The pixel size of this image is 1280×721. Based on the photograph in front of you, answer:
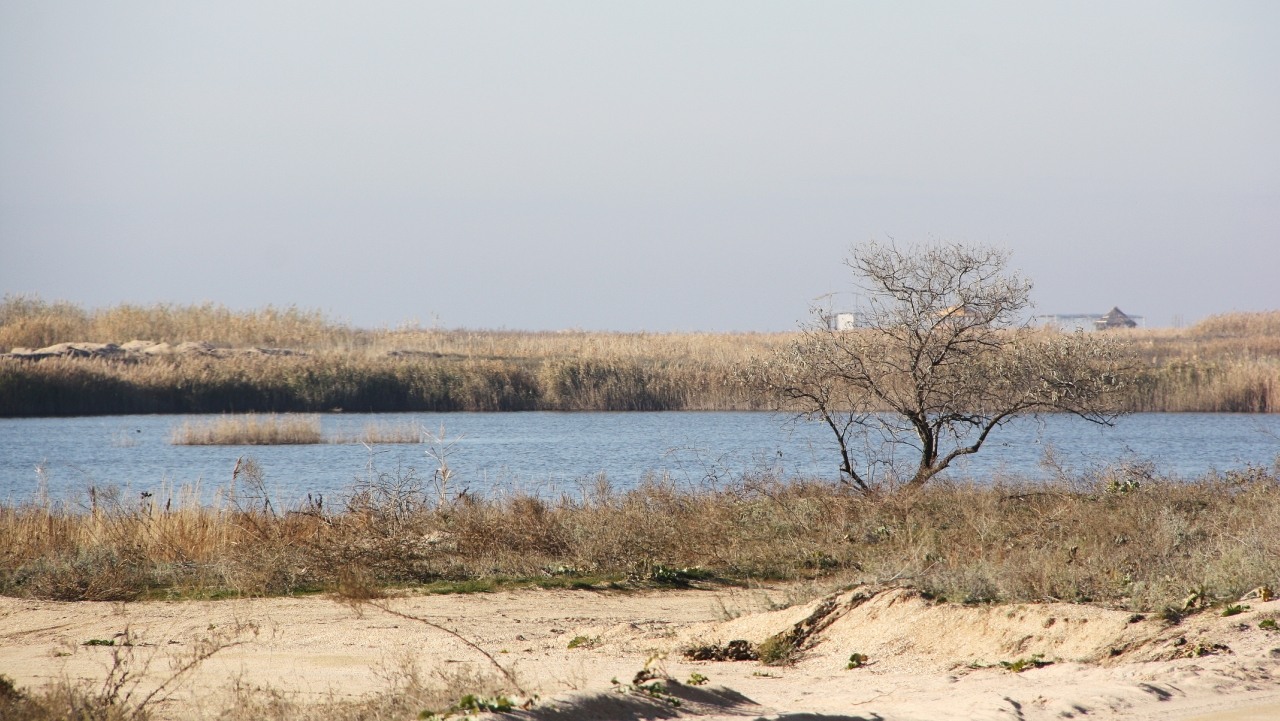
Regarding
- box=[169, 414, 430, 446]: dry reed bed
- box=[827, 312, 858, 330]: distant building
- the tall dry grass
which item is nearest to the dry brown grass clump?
A: box=[169, 414, 430, 446]: dry reed bed

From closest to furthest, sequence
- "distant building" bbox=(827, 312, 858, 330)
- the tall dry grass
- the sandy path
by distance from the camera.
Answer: the sandy path, "distant building" bbox=(827, 312, 858, 330), the tall dry grass

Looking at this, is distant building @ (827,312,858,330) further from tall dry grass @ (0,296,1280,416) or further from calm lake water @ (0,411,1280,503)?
tall dry grass @ (0,296,1280,416)

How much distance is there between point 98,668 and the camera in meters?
9.04

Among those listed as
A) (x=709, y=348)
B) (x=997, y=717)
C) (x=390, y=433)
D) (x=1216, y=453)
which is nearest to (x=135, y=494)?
(x=390, y=433)

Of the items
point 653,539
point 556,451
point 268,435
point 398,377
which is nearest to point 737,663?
point 653,539

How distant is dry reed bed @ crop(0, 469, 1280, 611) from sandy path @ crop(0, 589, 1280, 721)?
0.79 m

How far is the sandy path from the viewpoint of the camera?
7.50 metres

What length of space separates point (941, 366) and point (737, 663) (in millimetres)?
8774

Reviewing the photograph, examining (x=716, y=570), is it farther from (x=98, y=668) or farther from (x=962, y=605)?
(x=98, y=668)

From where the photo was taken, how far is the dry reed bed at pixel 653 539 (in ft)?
39.5

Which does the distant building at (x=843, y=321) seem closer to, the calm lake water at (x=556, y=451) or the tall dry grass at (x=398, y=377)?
the calm lake water at (x=556, y=451)

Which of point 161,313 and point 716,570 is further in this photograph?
point 161,313

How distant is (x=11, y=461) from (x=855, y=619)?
25.1 metres

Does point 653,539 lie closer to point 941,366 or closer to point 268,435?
point 941,366
